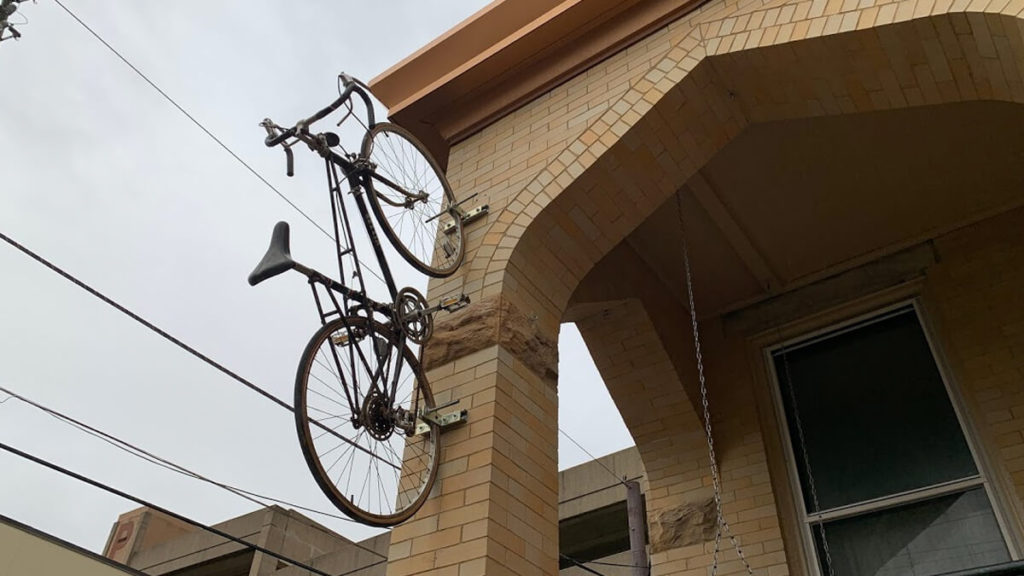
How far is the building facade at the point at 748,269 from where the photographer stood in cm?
495

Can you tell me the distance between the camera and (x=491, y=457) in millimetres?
4617

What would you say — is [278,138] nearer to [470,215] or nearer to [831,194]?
[470,215]

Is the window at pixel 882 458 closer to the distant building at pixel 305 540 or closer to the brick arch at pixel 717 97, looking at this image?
the brick arch at pixel 717 97

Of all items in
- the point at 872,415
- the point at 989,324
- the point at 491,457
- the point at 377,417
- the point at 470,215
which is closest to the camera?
the point at 377,417

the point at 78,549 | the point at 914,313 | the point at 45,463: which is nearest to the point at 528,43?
the point at 914,313

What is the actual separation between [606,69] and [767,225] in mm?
2385

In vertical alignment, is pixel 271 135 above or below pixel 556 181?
below

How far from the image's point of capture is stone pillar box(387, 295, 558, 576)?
4.45m

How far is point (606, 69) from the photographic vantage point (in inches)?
245

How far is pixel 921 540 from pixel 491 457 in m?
3.66

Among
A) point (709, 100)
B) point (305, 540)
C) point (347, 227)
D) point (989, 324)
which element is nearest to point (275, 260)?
Result: point (347, 227)

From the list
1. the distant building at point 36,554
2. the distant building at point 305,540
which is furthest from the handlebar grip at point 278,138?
the distant building at point 305,540

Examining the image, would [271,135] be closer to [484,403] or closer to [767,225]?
[484,403]

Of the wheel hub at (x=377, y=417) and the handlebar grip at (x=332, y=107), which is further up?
the handlebar grip at (x=332, y=107)
